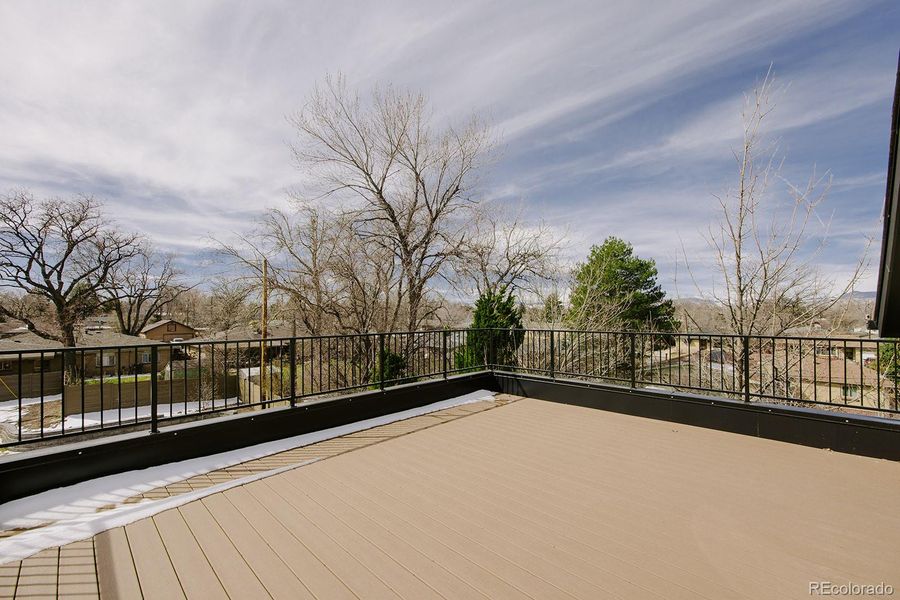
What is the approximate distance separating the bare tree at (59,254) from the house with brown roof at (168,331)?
567 cm

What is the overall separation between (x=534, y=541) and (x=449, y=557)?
1.48 ft

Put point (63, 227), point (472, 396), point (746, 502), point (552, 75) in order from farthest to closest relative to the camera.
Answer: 1. point (63, 227)
2. point (552, 75)
3. point (472, 396)
4. point (746, 502)

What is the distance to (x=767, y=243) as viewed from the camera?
6.59 meters

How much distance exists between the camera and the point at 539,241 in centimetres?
1398

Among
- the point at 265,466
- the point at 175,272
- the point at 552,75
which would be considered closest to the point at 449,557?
the point at 265,466

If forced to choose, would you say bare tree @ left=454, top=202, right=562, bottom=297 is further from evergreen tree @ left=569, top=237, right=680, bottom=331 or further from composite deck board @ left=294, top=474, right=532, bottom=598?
composite deck board @ left=294, top=474, right=532, bottom=598

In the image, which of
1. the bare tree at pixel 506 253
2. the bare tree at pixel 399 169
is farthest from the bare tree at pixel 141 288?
the bare tree at pixel 506 253

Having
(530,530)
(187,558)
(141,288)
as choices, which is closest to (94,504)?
(187,558)

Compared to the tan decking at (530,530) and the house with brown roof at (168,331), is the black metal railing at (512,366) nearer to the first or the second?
the tan decking at (530,530)

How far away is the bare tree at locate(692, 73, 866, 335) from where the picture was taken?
20.7 ft

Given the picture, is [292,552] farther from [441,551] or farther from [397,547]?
[441,551]

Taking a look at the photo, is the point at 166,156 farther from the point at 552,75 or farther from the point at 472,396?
the point at 472,396

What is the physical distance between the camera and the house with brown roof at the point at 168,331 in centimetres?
2794

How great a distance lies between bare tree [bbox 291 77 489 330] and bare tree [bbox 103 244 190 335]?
17216 millimetres
